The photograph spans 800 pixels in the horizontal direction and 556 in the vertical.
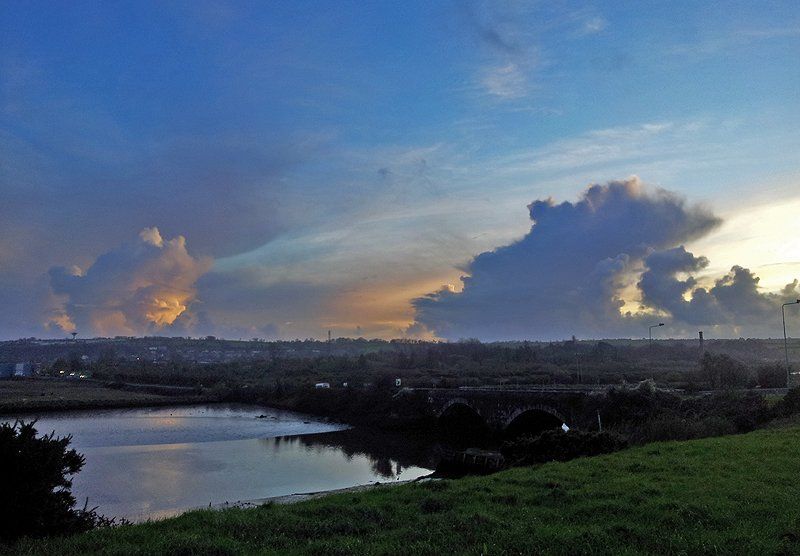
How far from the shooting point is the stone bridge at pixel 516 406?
51.9 m

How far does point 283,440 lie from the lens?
2539 inches

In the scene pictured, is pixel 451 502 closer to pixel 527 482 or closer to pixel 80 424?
pixel 527 482

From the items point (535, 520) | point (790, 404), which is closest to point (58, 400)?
point (790, 404)

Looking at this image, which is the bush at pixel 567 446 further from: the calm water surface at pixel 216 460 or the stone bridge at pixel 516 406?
the stone bridge at pixel 516 406

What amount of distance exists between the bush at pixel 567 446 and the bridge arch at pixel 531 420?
26.3 m

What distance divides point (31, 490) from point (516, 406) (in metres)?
51.6

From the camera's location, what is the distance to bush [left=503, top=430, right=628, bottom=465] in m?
26.1

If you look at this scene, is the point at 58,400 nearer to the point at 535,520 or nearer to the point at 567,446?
the point at 567,446

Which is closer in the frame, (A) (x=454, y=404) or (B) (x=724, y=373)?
(B) (x=724, y=373)

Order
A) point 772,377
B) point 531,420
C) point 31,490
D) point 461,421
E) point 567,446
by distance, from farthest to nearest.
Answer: point 461,421, point 531,420, point 772,377, point 567,446, point 31,490

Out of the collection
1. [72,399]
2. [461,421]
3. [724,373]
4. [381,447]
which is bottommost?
[381,447]

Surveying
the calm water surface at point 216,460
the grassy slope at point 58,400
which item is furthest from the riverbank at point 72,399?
the calm water surface at point 216,460

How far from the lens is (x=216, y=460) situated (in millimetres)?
49625

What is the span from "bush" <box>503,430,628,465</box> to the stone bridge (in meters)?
23.1
